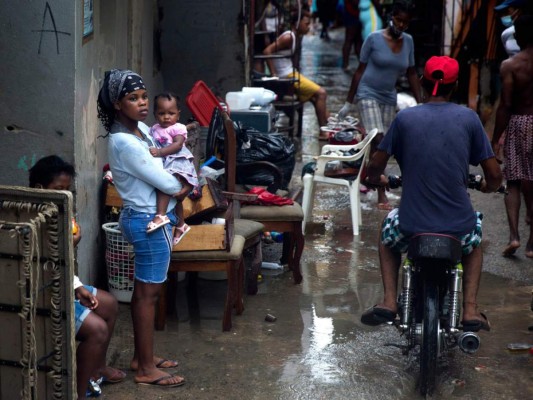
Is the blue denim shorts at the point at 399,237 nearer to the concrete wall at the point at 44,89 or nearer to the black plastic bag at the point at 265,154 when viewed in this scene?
the concrete wall at the point at 44,89

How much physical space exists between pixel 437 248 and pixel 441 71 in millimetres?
1000

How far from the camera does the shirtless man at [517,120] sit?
7.73 meters

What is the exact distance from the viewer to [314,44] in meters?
25.2

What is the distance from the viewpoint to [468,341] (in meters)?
5.12

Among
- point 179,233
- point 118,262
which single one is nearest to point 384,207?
point 118,262

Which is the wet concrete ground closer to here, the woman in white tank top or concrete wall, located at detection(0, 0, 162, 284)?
concrete wall, located at detection(0, 0, 162, 284)

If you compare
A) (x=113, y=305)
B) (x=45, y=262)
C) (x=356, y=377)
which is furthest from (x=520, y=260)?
(x=45, y=262)

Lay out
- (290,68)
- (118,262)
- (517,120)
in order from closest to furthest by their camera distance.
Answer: (118,262) → (517,120) → (290,68)

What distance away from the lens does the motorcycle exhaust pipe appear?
512 cm

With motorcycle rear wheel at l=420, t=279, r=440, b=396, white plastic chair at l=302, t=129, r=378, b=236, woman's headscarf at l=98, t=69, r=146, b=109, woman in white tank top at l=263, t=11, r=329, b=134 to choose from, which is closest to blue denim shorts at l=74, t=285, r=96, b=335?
woman's headscarf at l=98, t=69, r=146, b=109

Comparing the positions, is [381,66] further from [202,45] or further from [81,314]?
[81,314]

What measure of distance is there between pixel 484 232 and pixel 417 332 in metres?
3.82

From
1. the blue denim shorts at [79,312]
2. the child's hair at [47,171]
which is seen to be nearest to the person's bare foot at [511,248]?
the blue denim shorts at [79,312]

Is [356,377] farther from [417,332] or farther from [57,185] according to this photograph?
[57,185]
